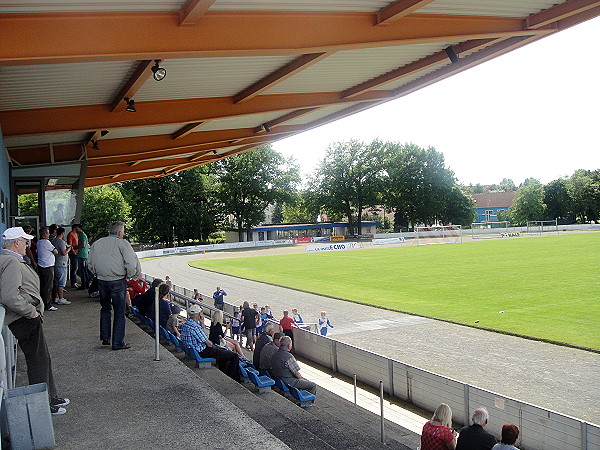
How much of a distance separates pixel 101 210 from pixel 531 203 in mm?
79530

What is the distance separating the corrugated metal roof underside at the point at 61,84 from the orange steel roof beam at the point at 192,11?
2666 millimetres

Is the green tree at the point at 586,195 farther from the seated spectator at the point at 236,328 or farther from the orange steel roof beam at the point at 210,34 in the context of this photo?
the orange steel roof beam at the point at 210,34

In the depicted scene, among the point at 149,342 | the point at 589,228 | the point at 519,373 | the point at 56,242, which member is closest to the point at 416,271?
the point at 519,373

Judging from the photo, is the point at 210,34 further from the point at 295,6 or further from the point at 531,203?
the point at 531,203

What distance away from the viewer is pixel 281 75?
10.1 meters

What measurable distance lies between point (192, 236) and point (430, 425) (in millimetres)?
67515

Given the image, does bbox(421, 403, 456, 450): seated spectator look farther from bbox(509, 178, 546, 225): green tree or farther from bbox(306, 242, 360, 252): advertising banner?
bbox(509, 178, 546, 225): green tree

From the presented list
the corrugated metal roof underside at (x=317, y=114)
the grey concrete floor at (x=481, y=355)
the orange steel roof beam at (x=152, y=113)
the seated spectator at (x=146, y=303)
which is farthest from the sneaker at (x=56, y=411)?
the corrugated metal roof underside at (x=317, y=114)

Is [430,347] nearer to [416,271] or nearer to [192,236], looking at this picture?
[416,271]

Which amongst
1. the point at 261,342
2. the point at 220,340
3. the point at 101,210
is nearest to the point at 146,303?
the point at 220,340

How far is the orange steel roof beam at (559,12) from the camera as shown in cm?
799

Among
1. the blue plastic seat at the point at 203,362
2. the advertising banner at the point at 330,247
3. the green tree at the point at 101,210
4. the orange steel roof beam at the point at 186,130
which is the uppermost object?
the orange steel roof beam at the point at 186,130

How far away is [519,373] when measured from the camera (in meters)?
13.0

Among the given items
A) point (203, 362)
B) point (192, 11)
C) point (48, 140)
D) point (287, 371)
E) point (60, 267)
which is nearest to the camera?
point (192, 11)
